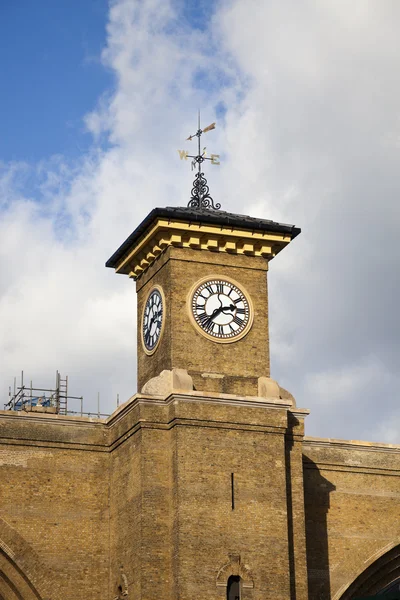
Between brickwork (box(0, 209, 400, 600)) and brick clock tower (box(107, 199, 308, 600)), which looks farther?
brickwork (box(0, 209, 400, 600))

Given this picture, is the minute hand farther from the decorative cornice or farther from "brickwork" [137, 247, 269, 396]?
the decorative cornice

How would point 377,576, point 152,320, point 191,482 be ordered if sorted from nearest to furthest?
1. point 191,482
2. point 152,320
3. point 377,576

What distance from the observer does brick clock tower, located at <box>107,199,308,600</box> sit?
115 feet

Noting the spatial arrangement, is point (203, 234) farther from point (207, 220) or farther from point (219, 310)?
point (219, 310)

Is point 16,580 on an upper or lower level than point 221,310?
lower

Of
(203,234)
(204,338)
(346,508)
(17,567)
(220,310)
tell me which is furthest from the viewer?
(346,508)

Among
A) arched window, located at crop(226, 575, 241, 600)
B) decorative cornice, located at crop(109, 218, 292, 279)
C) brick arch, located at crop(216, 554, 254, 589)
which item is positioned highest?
decorative cornice, located at crop(109, 218, 292, 279)

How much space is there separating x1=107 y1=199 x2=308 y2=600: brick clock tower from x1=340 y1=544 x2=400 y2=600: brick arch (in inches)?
179

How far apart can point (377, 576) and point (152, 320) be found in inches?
428

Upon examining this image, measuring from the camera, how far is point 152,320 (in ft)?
130

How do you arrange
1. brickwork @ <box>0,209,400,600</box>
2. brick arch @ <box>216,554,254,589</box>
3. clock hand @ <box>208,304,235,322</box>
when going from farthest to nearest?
clock hand @ <box>208,304,235,322</box>
brickwork @ <box>0,209,400,600</box>
brick arch @ <box>216,554,254,589</box>

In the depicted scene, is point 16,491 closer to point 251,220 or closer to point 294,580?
point 294,580

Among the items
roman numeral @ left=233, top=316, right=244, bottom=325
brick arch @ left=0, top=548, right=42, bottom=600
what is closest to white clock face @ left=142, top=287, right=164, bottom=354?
roman numeral @ left=233, top=316, right=244, bottom=325

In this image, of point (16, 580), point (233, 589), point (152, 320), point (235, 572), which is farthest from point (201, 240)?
point (16, 580)
